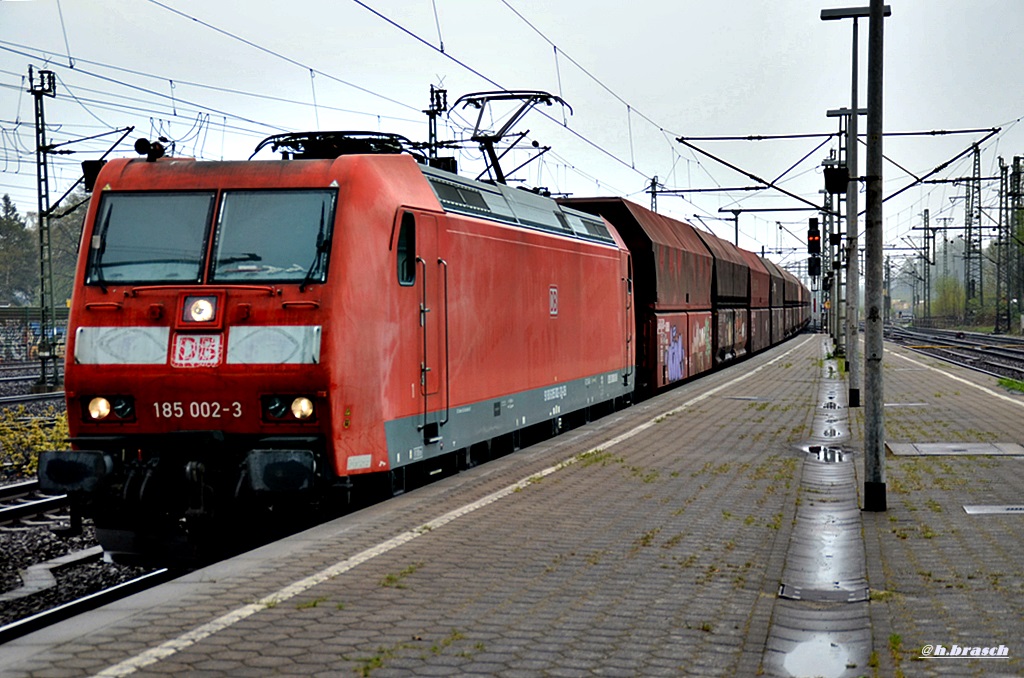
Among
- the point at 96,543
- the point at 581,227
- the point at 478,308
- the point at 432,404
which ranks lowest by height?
the point at 96,543

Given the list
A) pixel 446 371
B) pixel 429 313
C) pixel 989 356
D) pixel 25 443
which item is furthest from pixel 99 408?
pixel 989 356

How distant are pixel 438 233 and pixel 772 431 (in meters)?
8.63

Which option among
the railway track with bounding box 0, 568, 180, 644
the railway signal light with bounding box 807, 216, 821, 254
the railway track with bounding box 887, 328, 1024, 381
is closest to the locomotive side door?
the railway track with bounding box 0, 568, 180, 644

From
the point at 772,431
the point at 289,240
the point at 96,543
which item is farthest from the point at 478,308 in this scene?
the point at 772,431

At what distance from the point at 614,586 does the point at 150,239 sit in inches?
200

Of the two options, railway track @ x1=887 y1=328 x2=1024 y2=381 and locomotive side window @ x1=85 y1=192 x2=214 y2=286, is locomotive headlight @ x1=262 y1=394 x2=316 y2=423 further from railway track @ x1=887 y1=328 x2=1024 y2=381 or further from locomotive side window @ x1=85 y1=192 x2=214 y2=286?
railway track @ x1=887 y1=328 x2=1024 y2=381

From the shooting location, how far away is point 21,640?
21.9 feet

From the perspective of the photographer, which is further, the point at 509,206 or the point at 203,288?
the point at 509,206

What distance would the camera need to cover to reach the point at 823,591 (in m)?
7.92

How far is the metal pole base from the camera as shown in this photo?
36.4ft

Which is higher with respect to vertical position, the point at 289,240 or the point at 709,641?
the point at 289,240

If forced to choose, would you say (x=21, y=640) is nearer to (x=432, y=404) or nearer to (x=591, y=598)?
(x=591, y=598)

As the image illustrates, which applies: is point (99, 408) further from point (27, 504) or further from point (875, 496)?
point (875, 496)

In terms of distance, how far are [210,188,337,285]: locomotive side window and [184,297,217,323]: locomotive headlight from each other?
0.22 metres
